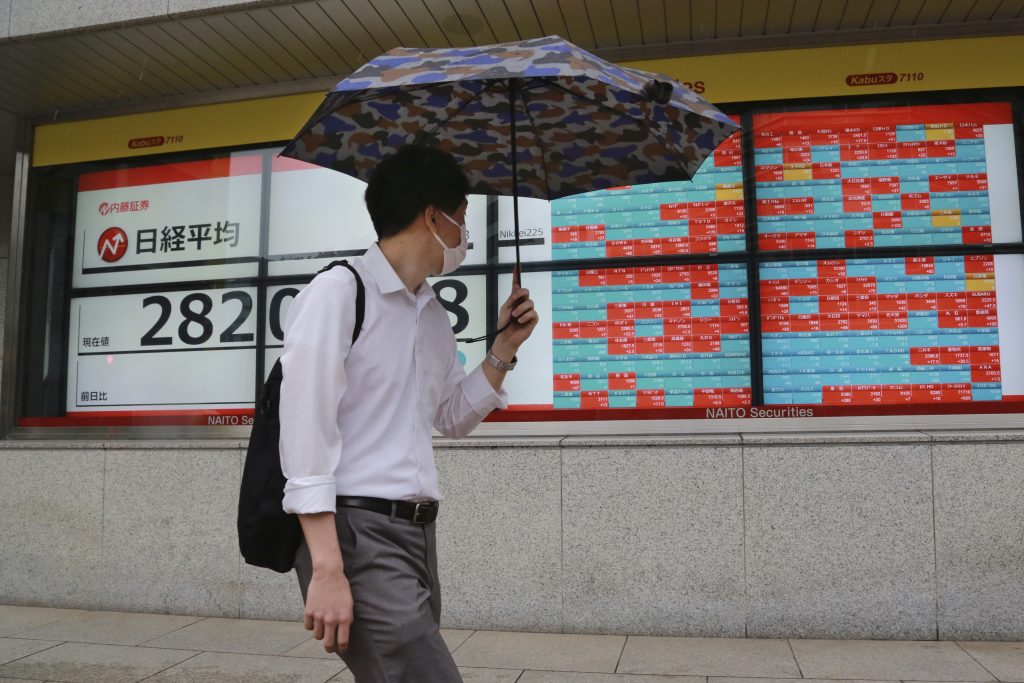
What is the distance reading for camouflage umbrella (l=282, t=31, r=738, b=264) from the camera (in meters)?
2.30

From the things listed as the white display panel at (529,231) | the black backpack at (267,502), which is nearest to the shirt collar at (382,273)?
the black backpack at (267,502)

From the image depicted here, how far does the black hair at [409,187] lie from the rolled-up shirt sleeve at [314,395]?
322 mm

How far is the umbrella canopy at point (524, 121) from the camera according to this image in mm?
2299

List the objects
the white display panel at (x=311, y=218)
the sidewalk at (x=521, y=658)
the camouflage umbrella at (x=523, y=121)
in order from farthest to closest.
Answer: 1. the white display panel at (x=311, y=218)
2. the sidewalk at (x=521, y=658)
3. the camouflage umbrella at (x=523, y=121)

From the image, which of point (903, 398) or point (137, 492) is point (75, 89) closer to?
point (137, 492)

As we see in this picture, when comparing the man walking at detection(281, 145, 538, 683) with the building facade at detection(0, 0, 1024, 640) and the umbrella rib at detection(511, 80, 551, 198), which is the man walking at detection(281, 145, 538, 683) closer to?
the umbrella rib at detection(511, 80, 551, 198)

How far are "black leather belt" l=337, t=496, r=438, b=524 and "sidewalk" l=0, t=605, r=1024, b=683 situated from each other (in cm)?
265

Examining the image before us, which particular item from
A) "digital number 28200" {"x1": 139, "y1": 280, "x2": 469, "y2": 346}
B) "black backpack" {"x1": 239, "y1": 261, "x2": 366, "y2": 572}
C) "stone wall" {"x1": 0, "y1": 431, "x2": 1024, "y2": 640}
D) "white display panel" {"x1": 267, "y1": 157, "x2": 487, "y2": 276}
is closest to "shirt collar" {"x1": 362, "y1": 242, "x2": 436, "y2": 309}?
"black backpack" {"x1": 239, "y1": 261, "x2": 366, "y2": 572}

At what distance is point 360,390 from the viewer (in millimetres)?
1974

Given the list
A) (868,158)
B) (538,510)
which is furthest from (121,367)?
(868,158)

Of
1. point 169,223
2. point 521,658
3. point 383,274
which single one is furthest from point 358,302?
point 169,223

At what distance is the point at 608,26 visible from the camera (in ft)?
17.5

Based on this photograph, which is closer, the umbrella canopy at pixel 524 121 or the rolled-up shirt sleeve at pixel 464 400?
the umbrella canopy at pixel 524 121

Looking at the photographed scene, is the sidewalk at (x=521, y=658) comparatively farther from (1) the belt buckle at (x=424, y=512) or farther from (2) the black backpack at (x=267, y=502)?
(2) the black backpack at (x=267, y=502)
